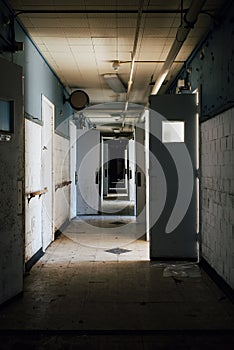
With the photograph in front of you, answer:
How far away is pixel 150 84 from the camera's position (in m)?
8.46

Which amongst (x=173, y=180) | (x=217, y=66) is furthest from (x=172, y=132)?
(x=217, y=66)

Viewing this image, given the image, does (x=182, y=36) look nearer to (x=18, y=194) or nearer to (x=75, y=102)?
(x=18, y=194)

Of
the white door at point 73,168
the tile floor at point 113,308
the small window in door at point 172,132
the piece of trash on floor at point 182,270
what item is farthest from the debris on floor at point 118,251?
the white door at point 73,168

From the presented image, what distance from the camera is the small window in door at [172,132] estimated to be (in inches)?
230

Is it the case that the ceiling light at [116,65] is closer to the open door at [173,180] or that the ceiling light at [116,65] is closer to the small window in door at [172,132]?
the open door at [173,180]

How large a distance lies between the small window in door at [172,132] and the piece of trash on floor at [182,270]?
5.55ft

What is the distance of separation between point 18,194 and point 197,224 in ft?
8.60

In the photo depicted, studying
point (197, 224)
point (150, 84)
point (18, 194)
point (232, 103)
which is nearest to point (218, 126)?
point (232, 103)

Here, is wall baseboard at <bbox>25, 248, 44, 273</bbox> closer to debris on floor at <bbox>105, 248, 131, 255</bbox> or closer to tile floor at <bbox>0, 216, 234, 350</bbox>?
tile floor at <bbox>0, 216, 234, 350</bbox>

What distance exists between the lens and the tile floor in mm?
3133

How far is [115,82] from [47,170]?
2397mm

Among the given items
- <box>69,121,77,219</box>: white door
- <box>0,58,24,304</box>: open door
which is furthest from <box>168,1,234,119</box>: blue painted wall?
<box>69,121,77,219</box>: white door

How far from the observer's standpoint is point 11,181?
396 centimetres

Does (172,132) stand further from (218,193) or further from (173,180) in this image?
(218,193)
